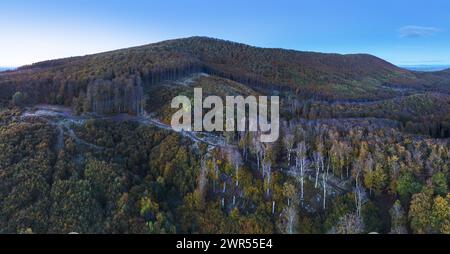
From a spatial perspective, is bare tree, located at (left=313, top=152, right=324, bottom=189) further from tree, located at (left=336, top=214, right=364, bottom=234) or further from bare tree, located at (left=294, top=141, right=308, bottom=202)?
tree, located at (left=336, top=214, right=364, bottom=234)

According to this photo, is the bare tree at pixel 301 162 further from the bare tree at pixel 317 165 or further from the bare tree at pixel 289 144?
the bare tree at pixel 317 165

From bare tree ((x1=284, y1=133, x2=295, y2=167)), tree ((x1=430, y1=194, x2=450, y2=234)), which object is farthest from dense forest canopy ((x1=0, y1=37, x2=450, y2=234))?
bare tree ((x1=284, y1=133, x2=295, y2=167))

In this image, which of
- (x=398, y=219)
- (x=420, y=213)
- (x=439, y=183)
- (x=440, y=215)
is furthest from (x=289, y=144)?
(x=440, y=215)

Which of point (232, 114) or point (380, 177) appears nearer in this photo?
point (380, 177)

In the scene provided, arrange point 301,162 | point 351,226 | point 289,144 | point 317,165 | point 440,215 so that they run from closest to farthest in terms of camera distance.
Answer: point 351,226
point 440,215
point 317,165
point 301,162
point 289,144

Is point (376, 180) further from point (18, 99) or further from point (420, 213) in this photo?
point (18, 99)

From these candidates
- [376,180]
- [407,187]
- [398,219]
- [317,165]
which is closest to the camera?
[398,219]

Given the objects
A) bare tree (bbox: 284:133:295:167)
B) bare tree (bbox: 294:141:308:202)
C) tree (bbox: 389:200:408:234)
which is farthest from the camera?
bare tree (bbox: 284:133:295:167)

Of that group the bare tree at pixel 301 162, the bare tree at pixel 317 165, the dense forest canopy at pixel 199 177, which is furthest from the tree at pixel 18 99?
the bare tree at pixel 317 165
